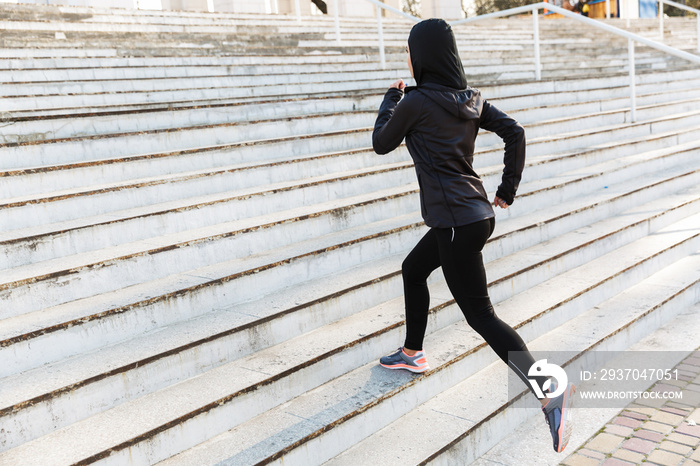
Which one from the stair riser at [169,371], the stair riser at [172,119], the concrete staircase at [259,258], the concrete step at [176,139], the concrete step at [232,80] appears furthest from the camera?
the concrete step at [232,80]

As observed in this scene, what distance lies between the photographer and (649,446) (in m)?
3.20

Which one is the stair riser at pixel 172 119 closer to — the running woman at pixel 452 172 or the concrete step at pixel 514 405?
the running woman at pixel 452 172

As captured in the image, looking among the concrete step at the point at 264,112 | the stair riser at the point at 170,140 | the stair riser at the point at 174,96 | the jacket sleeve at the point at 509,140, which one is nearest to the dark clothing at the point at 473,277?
the jacket sleeve at the point at 509,140

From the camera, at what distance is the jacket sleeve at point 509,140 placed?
3.05 meters

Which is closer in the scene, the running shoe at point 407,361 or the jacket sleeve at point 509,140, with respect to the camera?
the jacket sleeve at point 509,140

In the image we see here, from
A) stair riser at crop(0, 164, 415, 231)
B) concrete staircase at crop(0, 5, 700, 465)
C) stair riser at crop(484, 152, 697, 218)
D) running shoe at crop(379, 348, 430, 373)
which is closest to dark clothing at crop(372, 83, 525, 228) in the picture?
running shoe at crop(379, 348, 430, 373)

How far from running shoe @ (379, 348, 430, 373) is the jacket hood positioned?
123cm

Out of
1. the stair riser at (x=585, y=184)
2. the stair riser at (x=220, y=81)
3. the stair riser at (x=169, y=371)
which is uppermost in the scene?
the stair riser at (x=220, y=81)

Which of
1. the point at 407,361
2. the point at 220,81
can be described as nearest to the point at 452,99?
the point at 407,361

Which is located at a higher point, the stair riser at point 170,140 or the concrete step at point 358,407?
the stair riser at point 170,140

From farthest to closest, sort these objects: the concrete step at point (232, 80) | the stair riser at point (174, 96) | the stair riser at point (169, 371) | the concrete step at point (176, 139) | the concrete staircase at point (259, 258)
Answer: the concrete step at point (232, 80) → the stair riser at point (174, 96) → the concrete step at point (176, 139) → the concrete staircase at point (259, 258) → the stair riser at point (169, 371)

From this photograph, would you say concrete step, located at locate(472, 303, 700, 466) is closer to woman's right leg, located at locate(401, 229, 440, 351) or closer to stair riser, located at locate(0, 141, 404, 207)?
woman's right leg, located at locate(401, 229, 440, 351)

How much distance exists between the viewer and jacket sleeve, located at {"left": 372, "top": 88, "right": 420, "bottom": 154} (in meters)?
2.86

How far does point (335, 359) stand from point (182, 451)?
919 mm
